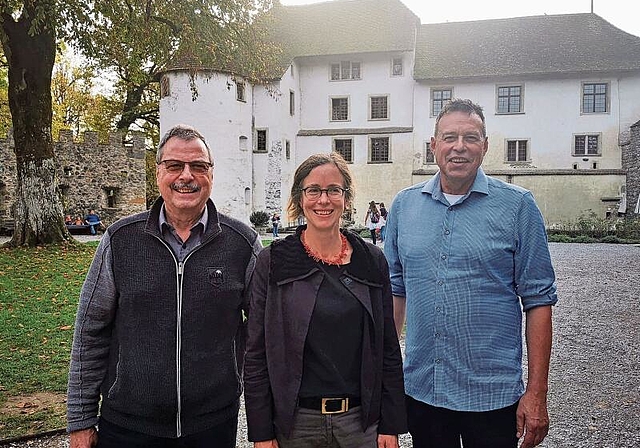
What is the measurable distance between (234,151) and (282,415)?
105 ft

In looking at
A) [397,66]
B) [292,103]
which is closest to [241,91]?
[292,103]

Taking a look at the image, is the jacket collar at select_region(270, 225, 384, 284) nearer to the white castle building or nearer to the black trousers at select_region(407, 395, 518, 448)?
the black trousers at select_region(407, 395, 518, 448)

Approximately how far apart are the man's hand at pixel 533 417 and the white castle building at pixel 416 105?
3133 cm

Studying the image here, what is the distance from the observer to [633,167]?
32906 millimetres

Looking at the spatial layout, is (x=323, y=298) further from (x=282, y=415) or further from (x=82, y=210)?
(x=82, y=210)

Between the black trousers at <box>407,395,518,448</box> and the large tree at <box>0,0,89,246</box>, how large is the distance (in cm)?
1582

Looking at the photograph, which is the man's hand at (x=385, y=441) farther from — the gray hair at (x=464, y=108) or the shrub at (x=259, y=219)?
the shrub at (x=259, y=219)

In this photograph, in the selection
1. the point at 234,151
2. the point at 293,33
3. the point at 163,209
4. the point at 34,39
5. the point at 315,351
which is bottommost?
the point at 315,351

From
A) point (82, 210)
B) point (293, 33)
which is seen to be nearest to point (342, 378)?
point (82, 210)

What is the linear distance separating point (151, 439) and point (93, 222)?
2872cm

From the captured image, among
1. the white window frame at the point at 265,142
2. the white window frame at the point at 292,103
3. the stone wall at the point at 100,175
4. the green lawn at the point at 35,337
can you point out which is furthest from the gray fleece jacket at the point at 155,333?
the white window frame at the point at 292,103

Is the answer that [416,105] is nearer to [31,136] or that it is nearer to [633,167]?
[633,167]

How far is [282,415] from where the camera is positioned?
2393mm

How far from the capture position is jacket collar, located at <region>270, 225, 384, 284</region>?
2420mm
